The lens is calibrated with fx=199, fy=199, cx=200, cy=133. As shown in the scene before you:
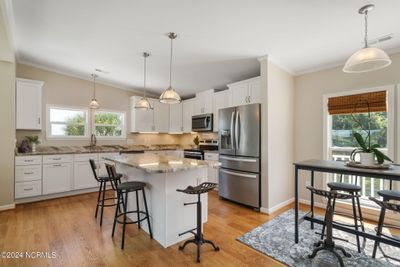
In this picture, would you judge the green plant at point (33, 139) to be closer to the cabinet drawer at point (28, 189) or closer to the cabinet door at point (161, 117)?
the cabinet drawer at point (28, 189)

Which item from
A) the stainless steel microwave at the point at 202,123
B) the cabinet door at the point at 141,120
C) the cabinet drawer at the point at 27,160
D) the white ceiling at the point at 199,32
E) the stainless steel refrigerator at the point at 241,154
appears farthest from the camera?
the cabinet door at the point at 141,120

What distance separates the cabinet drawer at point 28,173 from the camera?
366 cm

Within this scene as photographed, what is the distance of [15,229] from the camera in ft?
8.84

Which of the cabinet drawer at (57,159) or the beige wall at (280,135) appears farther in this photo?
the cabinet drawer at (57,159)

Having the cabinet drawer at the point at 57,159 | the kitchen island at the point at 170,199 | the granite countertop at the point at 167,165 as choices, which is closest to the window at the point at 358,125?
the granite countertop at the point at 167,165

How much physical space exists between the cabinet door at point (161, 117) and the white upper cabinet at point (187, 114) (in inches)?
23.7

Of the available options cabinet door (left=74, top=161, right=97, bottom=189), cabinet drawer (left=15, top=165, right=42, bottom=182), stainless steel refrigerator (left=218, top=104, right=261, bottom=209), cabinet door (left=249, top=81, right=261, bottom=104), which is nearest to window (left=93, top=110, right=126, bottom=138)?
cabinet door (left=74, top=161, right=97, bottom=189)

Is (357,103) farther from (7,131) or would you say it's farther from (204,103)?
(7,131)

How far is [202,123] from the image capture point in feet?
16.8

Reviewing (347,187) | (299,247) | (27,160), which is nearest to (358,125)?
(347,187)

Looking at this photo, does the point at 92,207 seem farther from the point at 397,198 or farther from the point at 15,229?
the point at 397,198

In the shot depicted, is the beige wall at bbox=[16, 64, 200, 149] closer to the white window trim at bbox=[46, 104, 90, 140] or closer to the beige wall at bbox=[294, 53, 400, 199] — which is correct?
the white window trim at bbox=[46, 104, 90, 140]

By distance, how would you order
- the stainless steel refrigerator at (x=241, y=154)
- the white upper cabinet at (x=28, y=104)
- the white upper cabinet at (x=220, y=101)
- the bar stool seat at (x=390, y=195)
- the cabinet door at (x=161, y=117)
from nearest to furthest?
1. the bar stool seat at (x=390, y=195)
2. the stainless steel refrigerator at (x=241, y=154)
3. the white upper cabinet at (x=28, y=104)
4. the white upper cabinet at (x=220, y=101)
5. the cabinet door at (x=161, y=117)

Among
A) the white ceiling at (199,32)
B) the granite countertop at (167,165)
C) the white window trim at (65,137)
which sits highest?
the white ceiling at (199,32)
